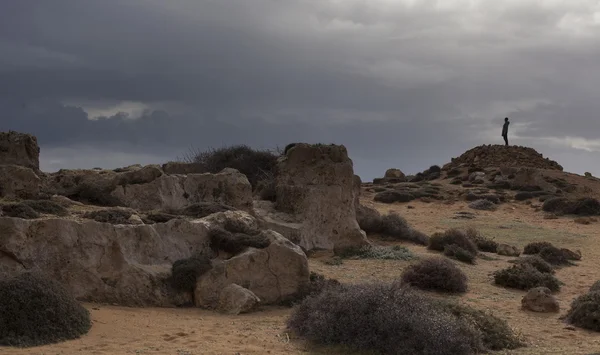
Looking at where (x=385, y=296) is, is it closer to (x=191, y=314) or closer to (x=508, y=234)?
(x=191, y=314)

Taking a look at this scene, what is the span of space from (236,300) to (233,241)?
1.55m

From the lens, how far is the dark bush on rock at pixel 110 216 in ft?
39.0

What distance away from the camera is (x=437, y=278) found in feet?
44.9

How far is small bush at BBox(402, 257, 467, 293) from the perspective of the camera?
1366 centimetres

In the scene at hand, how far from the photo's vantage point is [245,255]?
11664 millimetres

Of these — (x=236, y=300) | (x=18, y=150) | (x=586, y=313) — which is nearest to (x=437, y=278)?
(x=586, y=313)

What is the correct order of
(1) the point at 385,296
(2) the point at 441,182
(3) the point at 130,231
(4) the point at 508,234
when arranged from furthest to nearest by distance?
(2) the point at 441,182, (4) the point at 508,234, (3) the point at 130,231, (1) the point at 385,296

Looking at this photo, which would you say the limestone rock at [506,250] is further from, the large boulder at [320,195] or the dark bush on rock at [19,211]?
the dark bush on rock at [19,211]

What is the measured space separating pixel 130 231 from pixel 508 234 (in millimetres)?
18280

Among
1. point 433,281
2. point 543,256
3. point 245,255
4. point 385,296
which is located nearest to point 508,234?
point 543,256

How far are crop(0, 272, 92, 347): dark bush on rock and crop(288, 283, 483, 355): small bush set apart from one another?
9.88 feet

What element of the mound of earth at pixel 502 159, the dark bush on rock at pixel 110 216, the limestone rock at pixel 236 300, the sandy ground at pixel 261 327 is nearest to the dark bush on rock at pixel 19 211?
the dark bush on rock at pixel 110 216

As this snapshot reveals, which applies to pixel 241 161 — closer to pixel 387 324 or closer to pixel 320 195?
pixel 320 195

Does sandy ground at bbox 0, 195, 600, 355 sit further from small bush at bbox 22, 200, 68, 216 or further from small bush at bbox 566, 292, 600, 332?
small bush at bbox 22, 200, 68, 216
